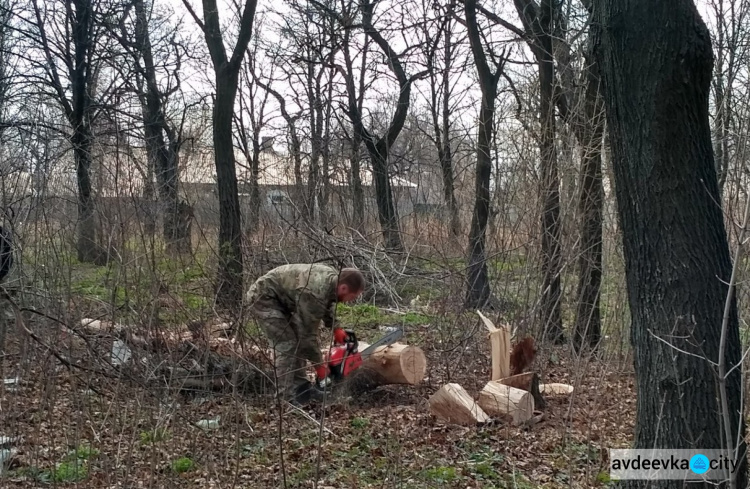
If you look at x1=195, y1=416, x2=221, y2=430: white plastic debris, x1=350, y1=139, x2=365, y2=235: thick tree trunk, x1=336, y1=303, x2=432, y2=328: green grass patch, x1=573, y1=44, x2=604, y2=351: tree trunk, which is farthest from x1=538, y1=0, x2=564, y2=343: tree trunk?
x1=350, y1=139, x2=365, y2=235: thick tree trunk

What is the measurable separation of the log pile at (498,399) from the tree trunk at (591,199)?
1.20 m

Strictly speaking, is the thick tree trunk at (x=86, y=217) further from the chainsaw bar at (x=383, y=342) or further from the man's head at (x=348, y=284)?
the chainsaw bar at (x=383, y=342)

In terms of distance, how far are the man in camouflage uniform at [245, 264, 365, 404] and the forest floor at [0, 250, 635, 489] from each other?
0.37 meters

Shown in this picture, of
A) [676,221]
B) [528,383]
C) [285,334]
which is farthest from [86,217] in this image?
[676,221]

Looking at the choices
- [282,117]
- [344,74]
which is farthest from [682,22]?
[282,117]

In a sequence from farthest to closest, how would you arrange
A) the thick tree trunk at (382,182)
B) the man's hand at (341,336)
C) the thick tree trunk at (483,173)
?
the thick tree trunk at (382,182)
the thick tree trunk at (483,173)
the man's hand at (341,336)

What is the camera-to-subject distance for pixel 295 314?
6.10m

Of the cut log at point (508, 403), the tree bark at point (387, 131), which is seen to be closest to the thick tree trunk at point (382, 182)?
the tree bark at point (387, 131)

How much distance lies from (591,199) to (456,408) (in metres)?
3.12

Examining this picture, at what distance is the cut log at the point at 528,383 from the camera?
595 centimetres

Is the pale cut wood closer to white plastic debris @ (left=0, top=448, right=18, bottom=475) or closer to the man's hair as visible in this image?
the man's hair

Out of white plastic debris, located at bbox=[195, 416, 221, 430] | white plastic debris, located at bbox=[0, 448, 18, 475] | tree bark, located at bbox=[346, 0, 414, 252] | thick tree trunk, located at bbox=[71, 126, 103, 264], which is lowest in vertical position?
white plastic debris, located at bbox=[195, 416, 221, 430]

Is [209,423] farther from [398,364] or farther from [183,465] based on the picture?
[398,364]

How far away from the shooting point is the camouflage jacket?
19.8ft
